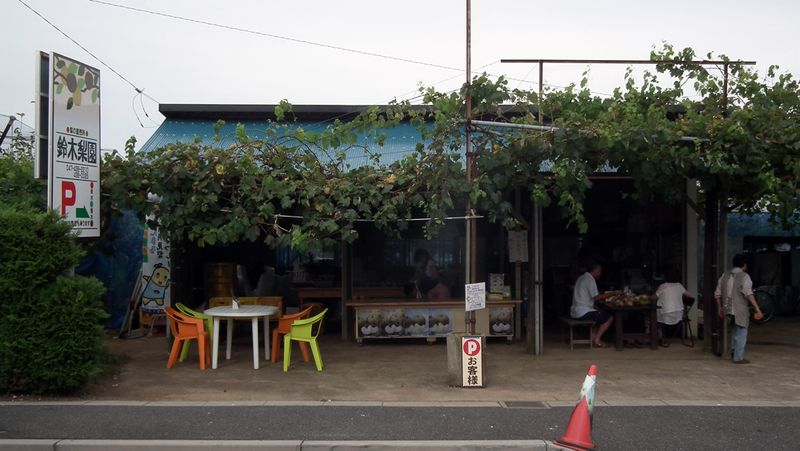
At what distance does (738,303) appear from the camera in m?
9.75

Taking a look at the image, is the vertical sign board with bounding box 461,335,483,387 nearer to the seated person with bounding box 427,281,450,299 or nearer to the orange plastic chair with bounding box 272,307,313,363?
the orange plastic chair with bounding box 272,307,313,363

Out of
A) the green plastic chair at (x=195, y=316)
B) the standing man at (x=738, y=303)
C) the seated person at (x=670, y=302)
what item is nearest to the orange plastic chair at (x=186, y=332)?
the green plastic chair at (x=195, y=316)

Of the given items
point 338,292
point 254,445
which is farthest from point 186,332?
point 254,445

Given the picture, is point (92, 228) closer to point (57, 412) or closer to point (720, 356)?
point (57, 412)

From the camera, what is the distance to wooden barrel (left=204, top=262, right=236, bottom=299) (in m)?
12.5

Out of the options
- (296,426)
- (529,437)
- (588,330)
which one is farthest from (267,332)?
(588,330)

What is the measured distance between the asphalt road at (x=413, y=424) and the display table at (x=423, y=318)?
4083 mm

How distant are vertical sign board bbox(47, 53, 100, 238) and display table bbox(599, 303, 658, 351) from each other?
25.7 feet

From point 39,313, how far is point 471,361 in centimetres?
497

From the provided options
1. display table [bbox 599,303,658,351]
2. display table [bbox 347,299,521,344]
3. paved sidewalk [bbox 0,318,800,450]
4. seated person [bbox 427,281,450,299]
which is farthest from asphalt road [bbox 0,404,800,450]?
seated person [bbox 427,281,450,299]

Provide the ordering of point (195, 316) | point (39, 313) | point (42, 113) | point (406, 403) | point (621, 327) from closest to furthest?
point (39, 313)
point (406, 403)
point (42, 113)
point (195, 316)
point (621, 327)

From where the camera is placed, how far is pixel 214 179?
9.17 metres

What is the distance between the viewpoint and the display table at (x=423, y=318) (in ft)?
37.3

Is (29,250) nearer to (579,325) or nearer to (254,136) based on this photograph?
(254,136)
